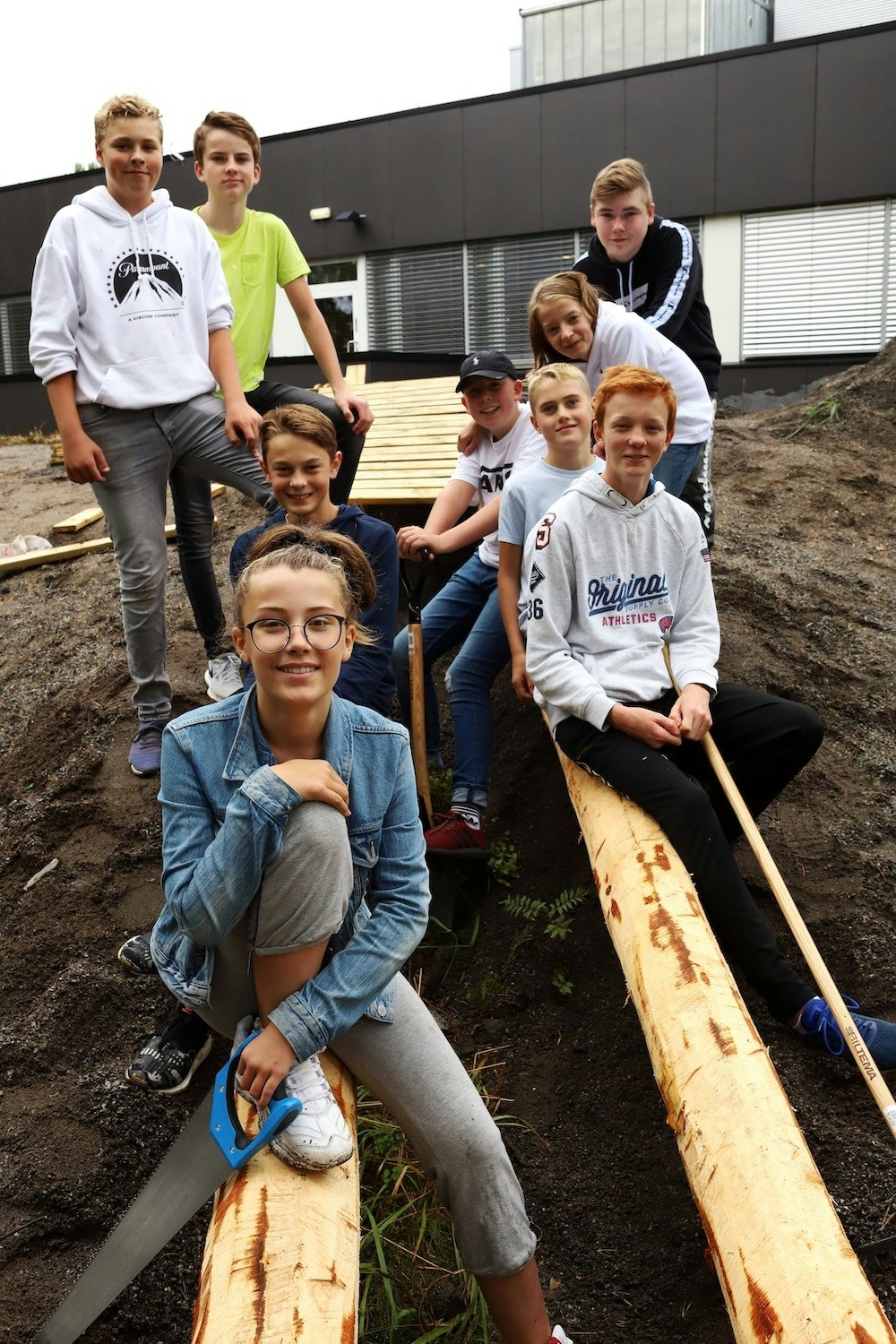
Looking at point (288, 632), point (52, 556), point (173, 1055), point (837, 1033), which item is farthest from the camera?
point (52, 556)

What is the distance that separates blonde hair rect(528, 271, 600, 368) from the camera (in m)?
4.17

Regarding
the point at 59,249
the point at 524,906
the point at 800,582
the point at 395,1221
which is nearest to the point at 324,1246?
the point at 395,1221

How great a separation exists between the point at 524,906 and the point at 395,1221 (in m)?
1.19

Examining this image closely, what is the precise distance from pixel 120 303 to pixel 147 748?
156cm

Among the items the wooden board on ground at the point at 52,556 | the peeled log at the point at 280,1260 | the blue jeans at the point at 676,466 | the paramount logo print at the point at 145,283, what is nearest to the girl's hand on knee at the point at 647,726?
the blue jeans at the point at 676,466

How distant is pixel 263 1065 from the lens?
2.07m

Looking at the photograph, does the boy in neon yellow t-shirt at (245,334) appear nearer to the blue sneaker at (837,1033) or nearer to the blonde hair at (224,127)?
the blonde hair at (224,127)

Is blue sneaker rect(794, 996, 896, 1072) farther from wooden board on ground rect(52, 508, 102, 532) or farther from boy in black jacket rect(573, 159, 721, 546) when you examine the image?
wooden board on ground rect(52, 508, 102, 532)

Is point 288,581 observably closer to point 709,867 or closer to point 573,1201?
point 709,867

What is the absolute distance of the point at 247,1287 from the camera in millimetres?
1808

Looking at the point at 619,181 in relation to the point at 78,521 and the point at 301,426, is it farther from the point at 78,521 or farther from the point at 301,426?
the point at 78,521

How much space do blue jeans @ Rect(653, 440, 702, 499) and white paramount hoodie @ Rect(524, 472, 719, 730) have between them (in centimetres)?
79

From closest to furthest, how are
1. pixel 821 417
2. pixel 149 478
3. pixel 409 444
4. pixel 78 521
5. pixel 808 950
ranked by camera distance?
1. pixel 808 950
2. pixel 149 478
3. pixel 409 444
4. pixel 78 521
5. pixel 821 417

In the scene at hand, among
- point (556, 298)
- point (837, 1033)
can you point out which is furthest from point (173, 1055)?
point (556, 298)
